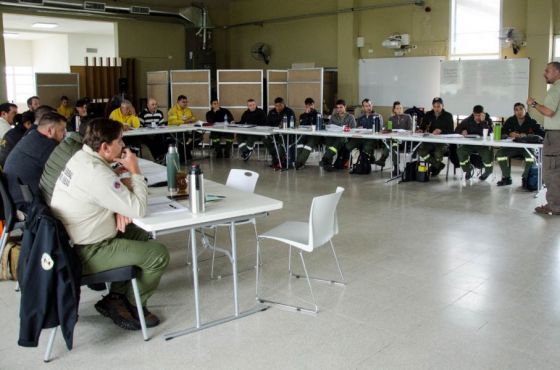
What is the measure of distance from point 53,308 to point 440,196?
498cm

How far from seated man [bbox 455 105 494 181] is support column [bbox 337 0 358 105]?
3.98m

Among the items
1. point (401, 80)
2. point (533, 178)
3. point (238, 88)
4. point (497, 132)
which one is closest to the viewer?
point (497, 132)

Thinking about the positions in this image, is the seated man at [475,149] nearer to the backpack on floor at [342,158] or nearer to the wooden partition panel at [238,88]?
the backpack on floor at [342,158]

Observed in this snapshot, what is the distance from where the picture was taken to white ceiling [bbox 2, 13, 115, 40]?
1252 cm

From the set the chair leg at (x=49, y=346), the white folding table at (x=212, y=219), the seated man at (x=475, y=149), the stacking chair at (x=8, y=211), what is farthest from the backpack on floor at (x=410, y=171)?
the chair leg at (x=49, y=346)

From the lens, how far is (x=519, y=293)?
352 centimetres

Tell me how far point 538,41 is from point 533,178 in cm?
332

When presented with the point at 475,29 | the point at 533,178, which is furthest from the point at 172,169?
the point at 475,29

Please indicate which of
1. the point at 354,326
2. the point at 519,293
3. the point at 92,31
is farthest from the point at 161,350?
the point at 92,31

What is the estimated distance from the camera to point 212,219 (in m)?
2.92

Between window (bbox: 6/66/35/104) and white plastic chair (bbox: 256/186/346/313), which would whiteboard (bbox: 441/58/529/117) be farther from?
window (bbox: 6/66/35/104)

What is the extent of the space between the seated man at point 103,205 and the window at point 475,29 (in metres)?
8.47

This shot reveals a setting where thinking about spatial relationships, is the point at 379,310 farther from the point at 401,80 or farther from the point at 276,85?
the point at 276,85

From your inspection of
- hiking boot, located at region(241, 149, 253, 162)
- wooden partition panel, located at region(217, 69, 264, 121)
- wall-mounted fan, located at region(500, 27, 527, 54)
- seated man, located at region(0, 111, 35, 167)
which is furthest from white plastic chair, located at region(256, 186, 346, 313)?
wooden partition panel, located at region(217, 69, 264, 121)
